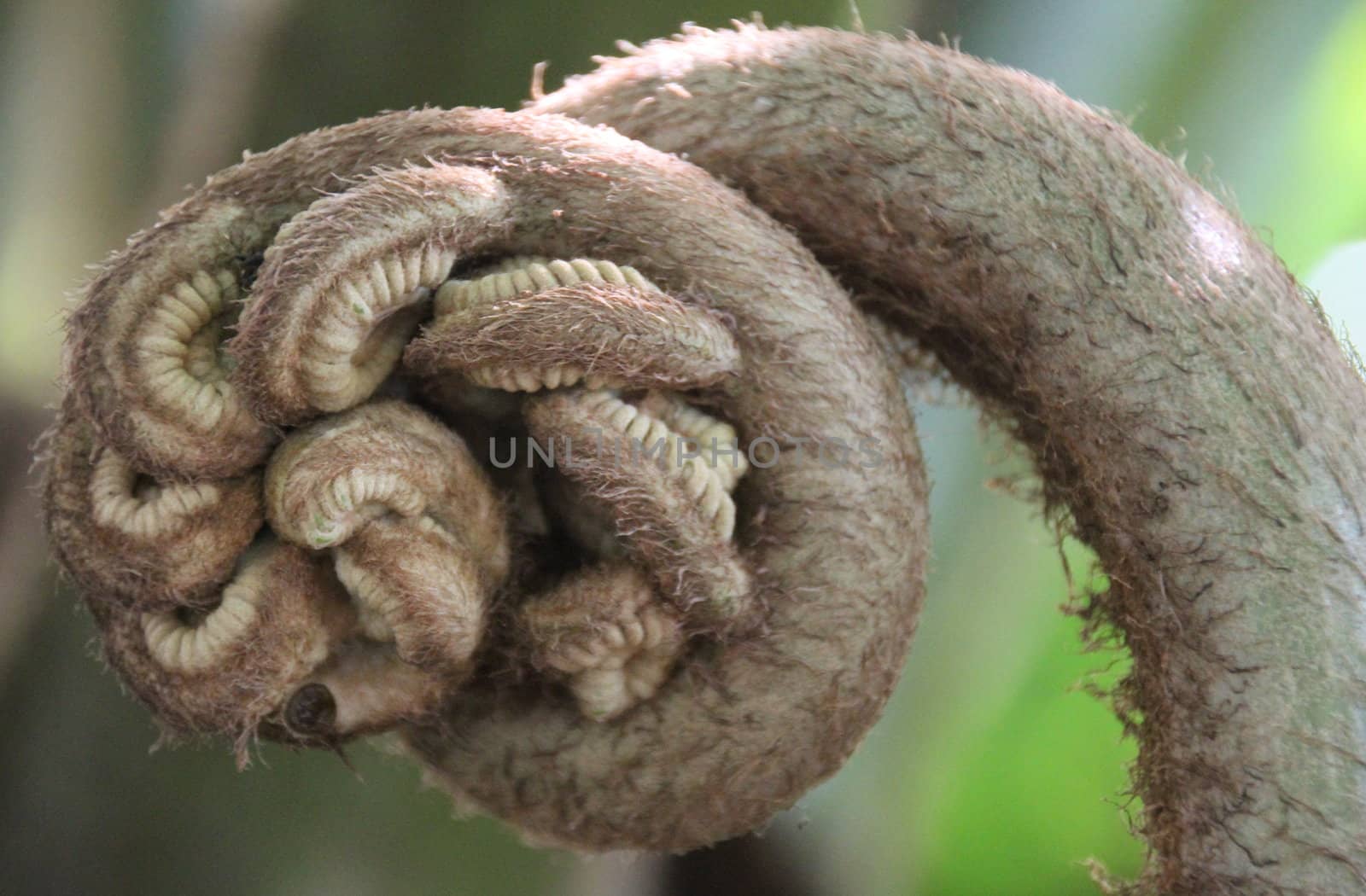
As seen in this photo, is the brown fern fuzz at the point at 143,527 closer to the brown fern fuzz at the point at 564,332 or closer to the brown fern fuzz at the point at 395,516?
the brown fern fuzz at the point at 395,516

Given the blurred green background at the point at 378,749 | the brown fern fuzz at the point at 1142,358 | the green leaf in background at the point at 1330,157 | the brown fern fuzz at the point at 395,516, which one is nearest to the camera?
the brown fern fuzz at the point at 395,516

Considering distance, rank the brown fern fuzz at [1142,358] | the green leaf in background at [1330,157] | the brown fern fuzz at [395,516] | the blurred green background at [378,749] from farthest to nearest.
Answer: the green leaf in background at [1330,157] < the blurred green background at [378,749] < the brown fern fuzz at [1142,358] < the brown fern fuzz at [395,516]

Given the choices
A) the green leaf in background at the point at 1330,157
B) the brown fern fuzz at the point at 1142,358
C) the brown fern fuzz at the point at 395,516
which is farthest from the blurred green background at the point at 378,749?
the brown fern fuzz at the point at 395,516

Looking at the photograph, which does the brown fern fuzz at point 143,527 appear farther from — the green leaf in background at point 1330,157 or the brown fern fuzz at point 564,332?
the green leaf in background at point 1330,157

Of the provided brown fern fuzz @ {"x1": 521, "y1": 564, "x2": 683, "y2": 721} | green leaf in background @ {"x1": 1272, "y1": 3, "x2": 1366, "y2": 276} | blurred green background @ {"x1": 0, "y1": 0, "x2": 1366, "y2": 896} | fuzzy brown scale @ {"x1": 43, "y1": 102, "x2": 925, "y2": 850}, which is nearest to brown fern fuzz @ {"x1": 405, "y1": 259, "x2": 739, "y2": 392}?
A: fuzzy brown scale @ {"x1": 43, "y1": 102, "x2": 925, "y2": 850}

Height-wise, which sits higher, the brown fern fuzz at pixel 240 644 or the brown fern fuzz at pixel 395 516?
the brown fern fuzz at pixel 395 516

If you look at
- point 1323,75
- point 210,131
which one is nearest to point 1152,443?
point 1323,75

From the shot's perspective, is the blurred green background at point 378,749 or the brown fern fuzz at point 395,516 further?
the blurred green background at point 378,749

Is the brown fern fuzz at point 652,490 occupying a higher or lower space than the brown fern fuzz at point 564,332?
lower
